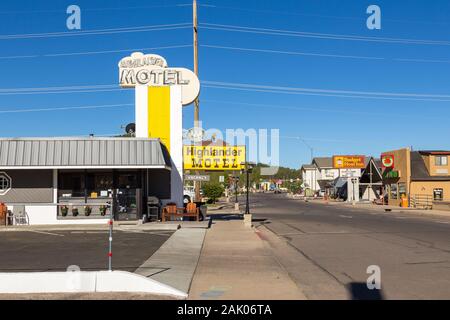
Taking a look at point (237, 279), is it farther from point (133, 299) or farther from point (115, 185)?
point (115, 185)

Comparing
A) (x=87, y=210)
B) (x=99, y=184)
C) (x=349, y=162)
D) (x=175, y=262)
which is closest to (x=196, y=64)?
(x=99, y=184)

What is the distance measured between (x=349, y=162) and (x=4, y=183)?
62.9m

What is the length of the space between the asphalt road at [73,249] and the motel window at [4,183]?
3.78m

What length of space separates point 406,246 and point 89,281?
11.4 metres

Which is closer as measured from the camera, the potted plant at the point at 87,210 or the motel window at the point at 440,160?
the potted plant at the point at 87,210

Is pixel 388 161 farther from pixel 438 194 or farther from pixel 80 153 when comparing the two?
pixel 80 153

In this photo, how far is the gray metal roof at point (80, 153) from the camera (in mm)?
23922

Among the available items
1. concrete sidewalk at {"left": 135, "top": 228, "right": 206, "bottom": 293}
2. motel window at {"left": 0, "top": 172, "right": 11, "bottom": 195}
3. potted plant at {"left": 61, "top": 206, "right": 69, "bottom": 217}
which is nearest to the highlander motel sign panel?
potted plant at {"left": 61, "top": 206, "right": 69, "bottom": 217}

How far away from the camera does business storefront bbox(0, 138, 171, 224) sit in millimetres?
24078

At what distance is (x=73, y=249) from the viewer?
51.5ft

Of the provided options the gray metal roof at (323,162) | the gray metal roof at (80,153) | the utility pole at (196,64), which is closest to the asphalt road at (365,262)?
the gray metal roof at (80,153)

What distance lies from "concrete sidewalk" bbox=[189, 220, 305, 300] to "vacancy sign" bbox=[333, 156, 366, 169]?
63.6 metres

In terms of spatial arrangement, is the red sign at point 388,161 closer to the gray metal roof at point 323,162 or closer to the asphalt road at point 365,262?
the asphalt road at point 365,262

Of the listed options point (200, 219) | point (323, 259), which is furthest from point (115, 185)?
point (323, 259)
